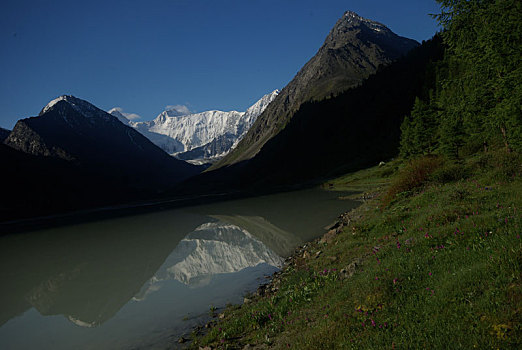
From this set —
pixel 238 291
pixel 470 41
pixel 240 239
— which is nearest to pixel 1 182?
pixel 240 239

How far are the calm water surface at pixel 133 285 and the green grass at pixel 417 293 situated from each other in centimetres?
382

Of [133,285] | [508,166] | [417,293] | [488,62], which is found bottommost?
[133,285]

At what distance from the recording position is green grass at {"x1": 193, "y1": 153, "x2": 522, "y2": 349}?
536 centimetres

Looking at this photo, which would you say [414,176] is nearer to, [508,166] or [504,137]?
[504,137]

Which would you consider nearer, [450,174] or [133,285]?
[133,285]

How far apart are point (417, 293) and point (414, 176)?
19.1m

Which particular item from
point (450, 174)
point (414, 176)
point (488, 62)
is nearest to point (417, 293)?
point (488, 62)

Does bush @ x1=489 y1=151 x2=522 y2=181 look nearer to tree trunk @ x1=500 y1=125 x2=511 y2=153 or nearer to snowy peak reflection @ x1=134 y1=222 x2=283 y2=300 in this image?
tree trunk @ x1=500 y1=125 x2=511 y2=153

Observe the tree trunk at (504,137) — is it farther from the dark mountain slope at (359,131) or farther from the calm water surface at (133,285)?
the dark mountain slope at (359,131)

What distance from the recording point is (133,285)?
2106 cm

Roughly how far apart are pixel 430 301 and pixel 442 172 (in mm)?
19500

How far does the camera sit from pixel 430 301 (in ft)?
21.1

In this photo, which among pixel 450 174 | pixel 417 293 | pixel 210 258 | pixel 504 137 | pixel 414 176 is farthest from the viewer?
pixel 210 258

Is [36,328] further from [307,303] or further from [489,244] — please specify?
[489,244]
